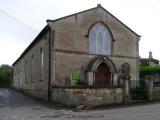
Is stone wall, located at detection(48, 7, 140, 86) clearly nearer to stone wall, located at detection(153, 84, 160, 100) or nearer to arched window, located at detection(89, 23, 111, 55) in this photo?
arched window, located at detection(89, 23, 111, 55)

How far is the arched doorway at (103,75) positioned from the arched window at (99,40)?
4.13 ft

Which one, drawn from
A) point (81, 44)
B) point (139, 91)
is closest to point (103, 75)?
point (81, 44)

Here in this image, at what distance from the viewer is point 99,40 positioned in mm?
26594

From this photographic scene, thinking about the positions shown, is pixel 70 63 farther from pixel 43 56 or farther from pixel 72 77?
pixel 43 56

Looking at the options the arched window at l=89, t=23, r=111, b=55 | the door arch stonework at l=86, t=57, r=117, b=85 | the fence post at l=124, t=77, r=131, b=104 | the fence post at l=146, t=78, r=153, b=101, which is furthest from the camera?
the arched window at l=89, t=23, r=111, b=55

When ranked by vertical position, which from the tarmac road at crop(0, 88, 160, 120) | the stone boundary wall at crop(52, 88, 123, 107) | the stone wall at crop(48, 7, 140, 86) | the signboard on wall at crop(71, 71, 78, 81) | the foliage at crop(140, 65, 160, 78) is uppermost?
the stone wall at crop(48, 7, 140, 86)

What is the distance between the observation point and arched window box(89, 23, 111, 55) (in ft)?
85.6

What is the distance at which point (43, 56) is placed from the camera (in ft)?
87.6

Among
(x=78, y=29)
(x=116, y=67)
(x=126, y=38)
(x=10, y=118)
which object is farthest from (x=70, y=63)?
(x=10, y=118)

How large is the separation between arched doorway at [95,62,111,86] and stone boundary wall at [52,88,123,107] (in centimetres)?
519

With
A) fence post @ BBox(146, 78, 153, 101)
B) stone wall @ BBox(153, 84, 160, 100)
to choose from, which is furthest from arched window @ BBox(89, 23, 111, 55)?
stone wall @ BBox(153, 84, 160, 100)

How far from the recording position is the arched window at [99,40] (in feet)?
85.6

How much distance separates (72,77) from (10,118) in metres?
10.4

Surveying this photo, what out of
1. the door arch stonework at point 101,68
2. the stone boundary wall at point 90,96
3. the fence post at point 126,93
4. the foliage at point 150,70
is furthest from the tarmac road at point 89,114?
the foliage at point 150,70
